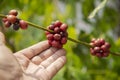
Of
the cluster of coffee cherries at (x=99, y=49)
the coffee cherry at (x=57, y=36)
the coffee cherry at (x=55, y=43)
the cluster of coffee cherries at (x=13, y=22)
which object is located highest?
the cluster of coffee cherries at (x=13, y=22)

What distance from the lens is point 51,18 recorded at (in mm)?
2244

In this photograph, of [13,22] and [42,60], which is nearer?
[13,22]

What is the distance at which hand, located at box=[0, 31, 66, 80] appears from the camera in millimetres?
1381

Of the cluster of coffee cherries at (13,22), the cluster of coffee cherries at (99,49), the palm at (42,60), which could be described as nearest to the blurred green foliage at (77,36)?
the palm at (42,60)

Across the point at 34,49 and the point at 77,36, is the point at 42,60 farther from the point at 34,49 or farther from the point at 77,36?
the point at 77,36

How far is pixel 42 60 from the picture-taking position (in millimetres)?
1450

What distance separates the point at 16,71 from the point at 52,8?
1.03 m

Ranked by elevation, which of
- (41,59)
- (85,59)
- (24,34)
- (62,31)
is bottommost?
(85,59)

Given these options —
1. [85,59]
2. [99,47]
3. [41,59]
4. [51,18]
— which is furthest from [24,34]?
[99,47]

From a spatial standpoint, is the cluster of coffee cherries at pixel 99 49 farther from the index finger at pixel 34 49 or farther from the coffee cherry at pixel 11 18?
the coffee cherry at pixel 11 18

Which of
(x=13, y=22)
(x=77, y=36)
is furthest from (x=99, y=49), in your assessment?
(x=77, y=36)

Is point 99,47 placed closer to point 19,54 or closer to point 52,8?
point 19,54

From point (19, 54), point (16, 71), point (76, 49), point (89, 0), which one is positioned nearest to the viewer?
point (16, 71)

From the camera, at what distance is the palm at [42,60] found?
1.38 meters
